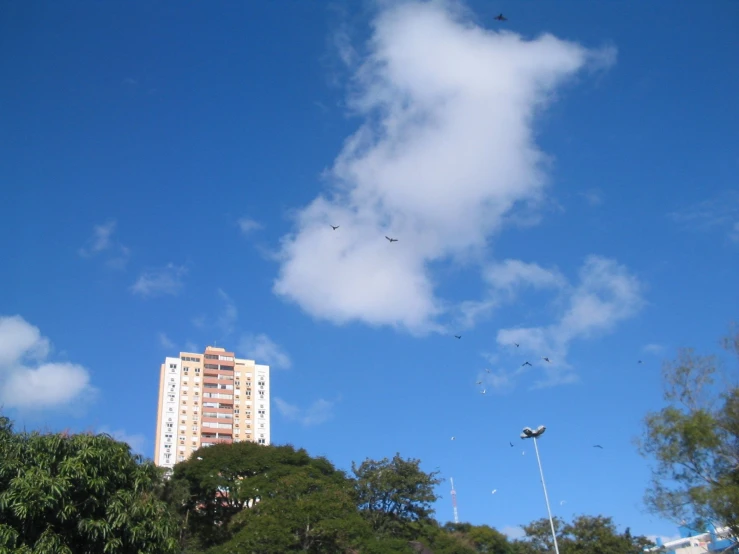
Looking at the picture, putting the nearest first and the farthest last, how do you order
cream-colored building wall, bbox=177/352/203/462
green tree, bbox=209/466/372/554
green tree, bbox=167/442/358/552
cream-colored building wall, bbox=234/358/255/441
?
green tree, bbox=209/466/372/554
green tree, bbox=167/442/358/552
cream-colored building wall, bbox=177/352/203/462
cream-colored building wall, bbox=234/358/255/441

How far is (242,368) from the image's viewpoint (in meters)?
98.4

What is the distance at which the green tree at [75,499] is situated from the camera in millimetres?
13734

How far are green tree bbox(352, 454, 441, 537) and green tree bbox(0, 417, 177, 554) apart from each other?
3170 cm

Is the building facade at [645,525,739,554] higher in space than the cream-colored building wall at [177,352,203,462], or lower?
lower

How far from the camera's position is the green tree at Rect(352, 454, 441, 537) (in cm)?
4647

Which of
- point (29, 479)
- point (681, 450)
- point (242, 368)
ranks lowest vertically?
point (29, 479)

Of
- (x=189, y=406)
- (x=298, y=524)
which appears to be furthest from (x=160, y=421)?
(x=298, y=524)

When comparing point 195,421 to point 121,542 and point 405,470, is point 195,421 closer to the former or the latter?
point 405,470

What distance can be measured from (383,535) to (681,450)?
23.1 m

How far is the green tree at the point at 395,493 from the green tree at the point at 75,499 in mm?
31698

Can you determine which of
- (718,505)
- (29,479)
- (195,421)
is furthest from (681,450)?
(195,421)

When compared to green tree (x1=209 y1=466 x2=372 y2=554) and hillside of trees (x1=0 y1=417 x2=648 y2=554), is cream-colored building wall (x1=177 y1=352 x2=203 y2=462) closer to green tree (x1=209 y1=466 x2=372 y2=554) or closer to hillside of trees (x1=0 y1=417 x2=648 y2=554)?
hillside of trees (x1=0 y1=417 x2=648 y2=554)

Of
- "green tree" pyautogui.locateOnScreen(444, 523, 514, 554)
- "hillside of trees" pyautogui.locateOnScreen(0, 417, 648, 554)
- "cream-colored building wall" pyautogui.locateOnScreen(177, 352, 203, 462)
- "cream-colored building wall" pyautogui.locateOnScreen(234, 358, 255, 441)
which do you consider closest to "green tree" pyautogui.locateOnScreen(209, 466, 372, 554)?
"hillside of trees" pyautogui.locateOnScreen(0, 417, 648, 554)

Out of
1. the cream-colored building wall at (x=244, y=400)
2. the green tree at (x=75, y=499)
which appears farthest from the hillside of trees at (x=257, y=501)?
the cream-colored building wall at (x=244, y=400)
